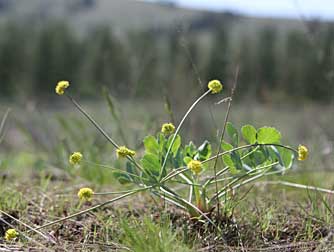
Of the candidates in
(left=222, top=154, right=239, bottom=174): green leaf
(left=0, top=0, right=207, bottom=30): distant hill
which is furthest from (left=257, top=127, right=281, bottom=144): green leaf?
(left=0, top=0, right=207, bottom=30): distant hill

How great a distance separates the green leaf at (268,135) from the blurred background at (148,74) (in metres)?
0.21

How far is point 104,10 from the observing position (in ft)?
176

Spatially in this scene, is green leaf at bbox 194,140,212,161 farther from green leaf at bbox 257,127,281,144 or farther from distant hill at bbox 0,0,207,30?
distant hill at bbox 0,0,207,30

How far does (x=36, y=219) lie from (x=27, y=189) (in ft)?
1.42

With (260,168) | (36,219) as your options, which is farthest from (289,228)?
(36,219)

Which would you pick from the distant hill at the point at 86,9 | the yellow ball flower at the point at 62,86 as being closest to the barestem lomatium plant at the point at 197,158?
the yellow ball flower at the point at 62,86

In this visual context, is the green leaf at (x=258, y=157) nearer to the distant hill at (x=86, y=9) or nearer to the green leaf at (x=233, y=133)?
the green leaf at (x=233, y=133)

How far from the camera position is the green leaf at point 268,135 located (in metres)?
1.44

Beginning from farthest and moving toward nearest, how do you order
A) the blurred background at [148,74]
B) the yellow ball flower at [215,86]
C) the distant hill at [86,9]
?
the distant hill at [86,9] < the blurred background at [148,74] < the yellow ball flower at [215,86]

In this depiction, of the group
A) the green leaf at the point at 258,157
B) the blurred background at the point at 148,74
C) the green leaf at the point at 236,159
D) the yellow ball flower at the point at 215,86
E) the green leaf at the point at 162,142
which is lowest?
the blurred background at the point at 148,74

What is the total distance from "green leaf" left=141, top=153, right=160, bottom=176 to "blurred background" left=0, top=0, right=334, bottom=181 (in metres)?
0.29

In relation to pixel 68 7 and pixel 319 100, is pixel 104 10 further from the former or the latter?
pixel 319 100

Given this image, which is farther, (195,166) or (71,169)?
(71,169)

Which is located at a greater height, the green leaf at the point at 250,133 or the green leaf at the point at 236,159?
the green leaf at the point at 250,133
